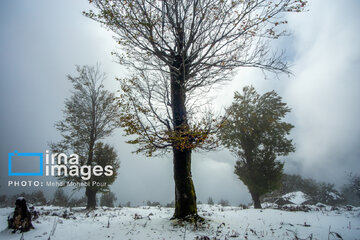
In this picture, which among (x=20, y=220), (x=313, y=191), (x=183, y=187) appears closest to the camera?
(x=20, y=220)

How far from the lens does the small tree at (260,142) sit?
13336mm

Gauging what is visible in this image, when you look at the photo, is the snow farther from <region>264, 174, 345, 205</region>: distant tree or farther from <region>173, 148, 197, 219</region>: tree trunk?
<region>173, 148, 197, 219</region>: tree trunk

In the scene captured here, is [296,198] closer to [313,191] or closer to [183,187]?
[313,191]

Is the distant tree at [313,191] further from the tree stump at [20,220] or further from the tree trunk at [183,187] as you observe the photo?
the tree stump at [20,220]

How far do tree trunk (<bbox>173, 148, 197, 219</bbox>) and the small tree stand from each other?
7.97 metres

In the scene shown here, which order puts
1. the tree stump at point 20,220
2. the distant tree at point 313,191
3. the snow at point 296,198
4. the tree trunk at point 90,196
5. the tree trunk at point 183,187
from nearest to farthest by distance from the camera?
the tree stump at point 20,220
the tree trunk at point 183,187
the tree trunk at point 90,196
the snow at point 296,198
the distant tree at point 313,191

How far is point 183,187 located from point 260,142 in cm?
1055

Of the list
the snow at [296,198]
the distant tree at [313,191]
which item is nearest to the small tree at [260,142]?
the distant tree at [313,191]

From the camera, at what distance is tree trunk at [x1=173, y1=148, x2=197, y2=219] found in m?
5.65

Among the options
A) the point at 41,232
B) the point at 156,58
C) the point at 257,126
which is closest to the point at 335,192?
the point at 257,126

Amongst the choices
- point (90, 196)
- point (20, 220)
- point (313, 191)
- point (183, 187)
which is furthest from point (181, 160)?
point (313, 191)

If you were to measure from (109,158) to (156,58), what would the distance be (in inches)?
423

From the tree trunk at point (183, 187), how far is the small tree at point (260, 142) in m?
7.97

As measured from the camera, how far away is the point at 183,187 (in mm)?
5887
